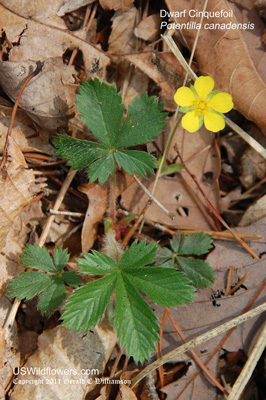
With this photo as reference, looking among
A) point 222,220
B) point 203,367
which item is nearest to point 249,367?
point 203,367

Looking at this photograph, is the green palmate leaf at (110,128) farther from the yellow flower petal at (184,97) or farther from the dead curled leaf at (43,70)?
the dead curled leaf at (43,70)

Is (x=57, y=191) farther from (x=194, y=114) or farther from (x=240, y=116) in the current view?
(x=240, y=116)

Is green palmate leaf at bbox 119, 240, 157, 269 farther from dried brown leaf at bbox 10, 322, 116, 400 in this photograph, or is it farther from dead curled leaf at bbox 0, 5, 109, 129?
dead curled leaf at bbox 0, 5, 109, 129

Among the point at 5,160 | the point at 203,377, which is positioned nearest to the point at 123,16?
the point at 5,160

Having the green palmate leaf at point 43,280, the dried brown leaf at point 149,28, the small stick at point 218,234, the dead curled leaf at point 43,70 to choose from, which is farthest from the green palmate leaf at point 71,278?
the dried brown leaf at point 149,28

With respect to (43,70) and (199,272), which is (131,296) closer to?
(199,272)

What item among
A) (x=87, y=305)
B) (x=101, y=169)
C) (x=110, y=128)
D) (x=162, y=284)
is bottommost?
(x=87, y=305)

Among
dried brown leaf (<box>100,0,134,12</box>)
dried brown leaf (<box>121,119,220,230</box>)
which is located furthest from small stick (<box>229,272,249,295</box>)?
dried brown leaf (<box>100,0,134,12</box>)
